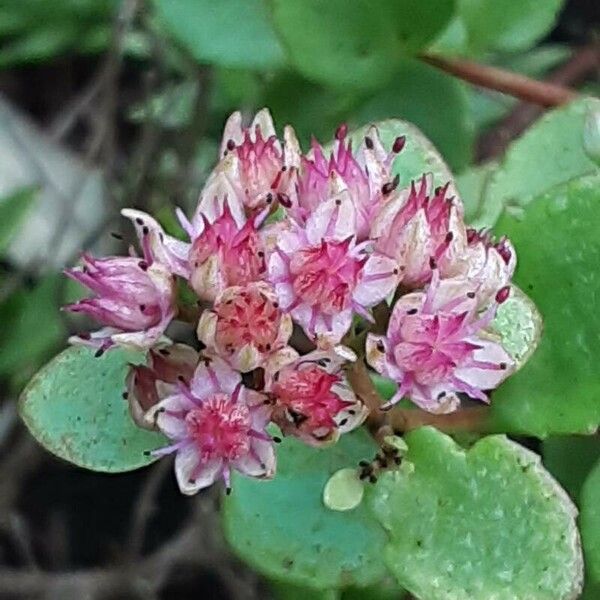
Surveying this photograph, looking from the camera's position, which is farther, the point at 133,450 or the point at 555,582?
the point at 133,450

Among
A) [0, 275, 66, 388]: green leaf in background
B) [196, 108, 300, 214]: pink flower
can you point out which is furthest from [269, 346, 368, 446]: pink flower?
[0, 275, 66, 388]: green leaf in background

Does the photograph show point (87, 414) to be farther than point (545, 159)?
No

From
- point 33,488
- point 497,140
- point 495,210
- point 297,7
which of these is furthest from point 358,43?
point 33,488

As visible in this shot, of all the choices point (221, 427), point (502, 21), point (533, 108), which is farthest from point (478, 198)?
point (533, 108)

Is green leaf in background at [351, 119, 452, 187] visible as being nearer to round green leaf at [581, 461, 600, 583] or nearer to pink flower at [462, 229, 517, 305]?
pink flower at [462, 229, 517, 305]

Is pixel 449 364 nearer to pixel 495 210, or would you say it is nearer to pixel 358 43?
pixel 495 210

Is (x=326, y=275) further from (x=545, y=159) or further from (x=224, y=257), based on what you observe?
(x=545, y=159)
